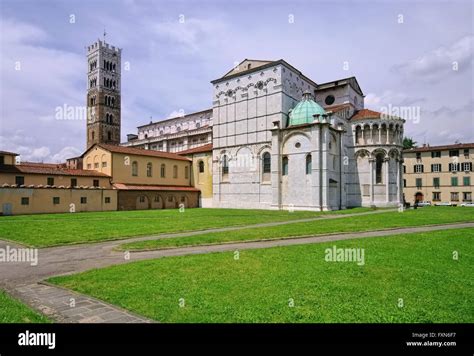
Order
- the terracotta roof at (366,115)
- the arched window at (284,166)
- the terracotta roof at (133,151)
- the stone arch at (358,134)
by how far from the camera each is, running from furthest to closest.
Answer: the terracotta roof at (133,151), the stone arch at (358,134), the terracotta roof at (366,115), the arched window at (284,166)

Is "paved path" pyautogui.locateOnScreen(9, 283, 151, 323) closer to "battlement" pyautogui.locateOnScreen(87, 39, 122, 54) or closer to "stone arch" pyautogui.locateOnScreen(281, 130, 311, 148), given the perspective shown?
"stone arch" pyautogui.locateOnScreen(281, 130, 311, 148)

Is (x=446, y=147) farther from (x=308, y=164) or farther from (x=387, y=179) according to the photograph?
(x=308, y=164)

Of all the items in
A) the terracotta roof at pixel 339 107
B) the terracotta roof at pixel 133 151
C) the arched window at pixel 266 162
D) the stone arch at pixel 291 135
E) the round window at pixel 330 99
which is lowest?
the arched window at pixel 266 162

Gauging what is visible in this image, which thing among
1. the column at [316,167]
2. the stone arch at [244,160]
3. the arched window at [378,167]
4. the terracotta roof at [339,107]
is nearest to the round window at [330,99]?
the terracotta roof at [339,107]

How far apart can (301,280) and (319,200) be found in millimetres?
33754

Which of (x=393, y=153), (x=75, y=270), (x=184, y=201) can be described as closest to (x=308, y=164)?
(x=393, y=153)

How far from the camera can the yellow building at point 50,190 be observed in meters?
36.4

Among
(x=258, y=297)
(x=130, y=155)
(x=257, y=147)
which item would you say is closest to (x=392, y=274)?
(x=258, y=297)

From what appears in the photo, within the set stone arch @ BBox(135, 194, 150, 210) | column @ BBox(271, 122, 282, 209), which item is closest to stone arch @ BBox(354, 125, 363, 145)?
column @ BBox(271, 122, 282, 209)

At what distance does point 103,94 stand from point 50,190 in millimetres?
61422

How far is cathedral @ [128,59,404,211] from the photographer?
Answer: 42.7 meters

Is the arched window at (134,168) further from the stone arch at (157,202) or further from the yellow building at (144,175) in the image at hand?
the stone arch at (157,202)

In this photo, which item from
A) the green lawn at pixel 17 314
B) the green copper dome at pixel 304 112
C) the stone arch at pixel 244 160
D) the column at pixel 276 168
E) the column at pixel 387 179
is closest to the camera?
the green lawn at pixel 17 314

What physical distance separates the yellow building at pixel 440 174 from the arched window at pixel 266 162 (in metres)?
39.6
